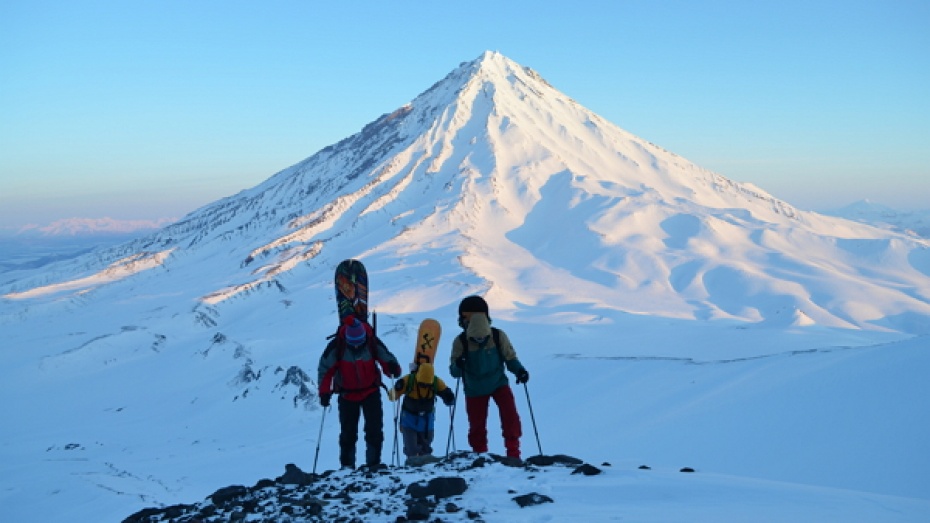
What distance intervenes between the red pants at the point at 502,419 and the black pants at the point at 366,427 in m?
1.25

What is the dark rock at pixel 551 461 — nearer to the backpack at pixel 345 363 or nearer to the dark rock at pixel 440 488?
the dark rock at pixel 440 488

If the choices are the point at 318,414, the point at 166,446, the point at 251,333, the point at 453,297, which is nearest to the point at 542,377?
the point at 318,414

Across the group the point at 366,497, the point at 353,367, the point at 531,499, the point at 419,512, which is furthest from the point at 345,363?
the point at 531,499

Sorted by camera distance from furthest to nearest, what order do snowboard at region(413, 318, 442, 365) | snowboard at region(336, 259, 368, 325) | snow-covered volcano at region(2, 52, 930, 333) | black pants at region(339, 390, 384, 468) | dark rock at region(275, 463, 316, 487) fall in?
snow-covered volcano at region(2, 52, 930, 333) < snowboard at region(336, 259, 368, 325) < snowboard at region(413, 318, 442, 365) < black pants at region(339, 390, 384, 468) < dark rock at region(275, 463, 316, 487)

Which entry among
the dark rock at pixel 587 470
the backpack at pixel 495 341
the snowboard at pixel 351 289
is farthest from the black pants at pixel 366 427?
the dark rock at pixel 587 470

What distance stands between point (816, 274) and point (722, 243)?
371 inches

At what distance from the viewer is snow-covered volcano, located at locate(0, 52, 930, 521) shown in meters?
14.3

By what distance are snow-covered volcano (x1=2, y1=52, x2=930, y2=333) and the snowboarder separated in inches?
1468

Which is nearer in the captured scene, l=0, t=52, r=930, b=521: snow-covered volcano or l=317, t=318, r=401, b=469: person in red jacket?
l=317, t=318, r=401, b=469: person in red jacket

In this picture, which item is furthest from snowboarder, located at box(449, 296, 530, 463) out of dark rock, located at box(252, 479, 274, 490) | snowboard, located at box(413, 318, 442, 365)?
dark rock, located at box(252, 479, 274, 490)

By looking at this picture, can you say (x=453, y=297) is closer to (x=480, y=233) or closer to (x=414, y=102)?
(x=480, y=233)

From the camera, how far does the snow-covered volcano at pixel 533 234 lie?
52.9 meters

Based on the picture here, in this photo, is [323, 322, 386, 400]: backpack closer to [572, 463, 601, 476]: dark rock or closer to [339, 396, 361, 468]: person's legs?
[339, 396, 361, 468]: person's legs

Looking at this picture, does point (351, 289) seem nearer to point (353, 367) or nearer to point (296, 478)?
point (353, 367)
